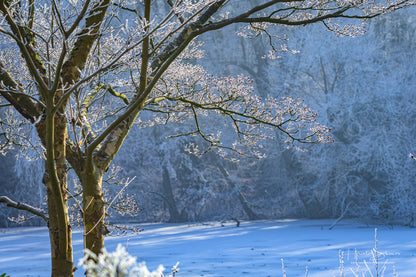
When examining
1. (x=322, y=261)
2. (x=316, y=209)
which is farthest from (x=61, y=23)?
(x=316, y=209)

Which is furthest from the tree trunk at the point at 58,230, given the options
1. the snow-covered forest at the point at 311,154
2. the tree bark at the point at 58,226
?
the snow-covered forest at the point at 311,154

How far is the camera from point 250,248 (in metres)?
11.3

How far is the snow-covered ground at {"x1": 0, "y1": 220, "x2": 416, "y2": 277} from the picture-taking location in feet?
29.6

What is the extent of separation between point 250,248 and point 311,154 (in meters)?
5.69

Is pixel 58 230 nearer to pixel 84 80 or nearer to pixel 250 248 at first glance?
pixel 84 80

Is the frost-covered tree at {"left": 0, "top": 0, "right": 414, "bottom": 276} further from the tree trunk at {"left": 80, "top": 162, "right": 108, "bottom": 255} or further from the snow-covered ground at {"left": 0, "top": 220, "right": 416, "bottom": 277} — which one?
the snow-covered ground at {"left": 0, "top": 220, "right": 416, "bottom": 277}

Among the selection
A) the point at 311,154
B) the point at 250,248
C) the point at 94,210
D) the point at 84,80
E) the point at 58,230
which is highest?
the point at 311,154

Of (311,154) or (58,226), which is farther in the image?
(311,154)

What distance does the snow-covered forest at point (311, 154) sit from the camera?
48.1 ft

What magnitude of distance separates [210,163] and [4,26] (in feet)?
51.9

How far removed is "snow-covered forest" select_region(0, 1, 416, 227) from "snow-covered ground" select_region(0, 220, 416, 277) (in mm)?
1204

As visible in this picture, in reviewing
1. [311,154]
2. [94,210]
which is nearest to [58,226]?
[94,210]

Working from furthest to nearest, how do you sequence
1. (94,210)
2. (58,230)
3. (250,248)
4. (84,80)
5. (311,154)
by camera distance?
(311,154) < (250,248) < (94,210) < (58,230) < (84,80)

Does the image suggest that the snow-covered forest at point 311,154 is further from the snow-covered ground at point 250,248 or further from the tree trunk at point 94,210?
the tree trunk at point 94,210
